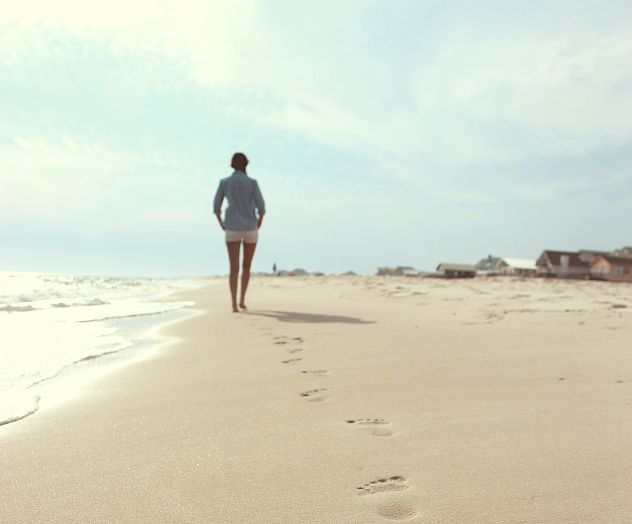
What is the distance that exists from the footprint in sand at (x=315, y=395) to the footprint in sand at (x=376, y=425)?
0.99ft

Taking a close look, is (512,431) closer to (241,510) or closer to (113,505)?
(241,510)

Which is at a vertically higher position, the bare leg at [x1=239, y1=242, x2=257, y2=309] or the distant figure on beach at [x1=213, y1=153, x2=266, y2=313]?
the distant figure on beach at [x1=213, y1=153, x2=266, y2=313]

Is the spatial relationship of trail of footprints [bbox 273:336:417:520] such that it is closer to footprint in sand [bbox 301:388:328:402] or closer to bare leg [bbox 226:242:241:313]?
footprint in sand [bbox 301:388:328:402]

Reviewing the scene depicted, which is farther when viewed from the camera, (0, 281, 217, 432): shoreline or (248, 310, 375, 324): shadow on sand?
→ (248, 310, 375, 324): shadow on sand

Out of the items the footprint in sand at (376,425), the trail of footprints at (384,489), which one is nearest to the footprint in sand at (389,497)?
the trail of footprints at (384,489)

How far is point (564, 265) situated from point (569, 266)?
588mm

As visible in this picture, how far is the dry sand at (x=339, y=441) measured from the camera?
1.05m

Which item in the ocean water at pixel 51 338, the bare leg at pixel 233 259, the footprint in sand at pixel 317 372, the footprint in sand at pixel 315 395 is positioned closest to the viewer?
the footprint in sand at pixel 315 395

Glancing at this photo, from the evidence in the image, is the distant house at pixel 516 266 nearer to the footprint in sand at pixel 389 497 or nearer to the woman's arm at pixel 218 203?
the woman's arm at pixel 218 203

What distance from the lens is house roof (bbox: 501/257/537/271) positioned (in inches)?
2064

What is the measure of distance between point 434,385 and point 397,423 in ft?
1.72

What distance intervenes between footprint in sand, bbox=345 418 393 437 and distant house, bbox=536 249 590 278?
46.8m

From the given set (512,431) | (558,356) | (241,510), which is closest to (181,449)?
(241,510)

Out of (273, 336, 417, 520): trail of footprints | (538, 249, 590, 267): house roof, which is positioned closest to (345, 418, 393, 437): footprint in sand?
(273, 336, 417, 520): trail of footprints
